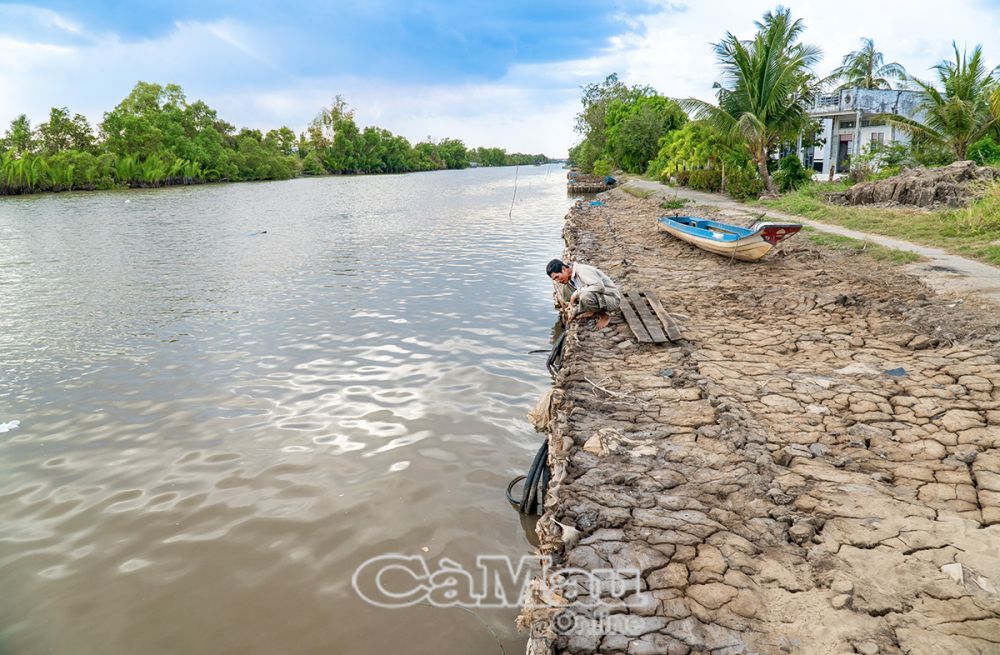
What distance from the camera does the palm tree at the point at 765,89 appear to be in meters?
21.7

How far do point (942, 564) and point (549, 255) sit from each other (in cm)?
1576

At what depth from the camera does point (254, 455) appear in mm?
5992

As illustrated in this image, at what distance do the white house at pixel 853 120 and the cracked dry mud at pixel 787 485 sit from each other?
1242 inches

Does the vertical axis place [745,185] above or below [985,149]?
below

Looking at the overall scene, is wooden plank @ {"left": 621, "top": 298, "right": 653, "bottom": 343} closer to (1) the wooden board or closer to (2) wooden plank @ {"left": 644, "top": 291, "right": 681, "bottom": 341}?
(1) the wooden board

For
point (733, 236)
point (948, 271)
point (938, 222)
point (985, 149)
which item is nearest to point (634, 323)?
point (948, 271)

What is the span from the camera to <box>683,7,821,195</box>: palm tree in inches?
853

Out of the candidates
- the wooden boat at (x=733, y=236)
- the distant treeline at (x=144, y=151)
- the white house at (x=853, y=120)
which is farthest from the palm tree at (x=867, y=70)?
the distant treeline at (x=144, y=151)

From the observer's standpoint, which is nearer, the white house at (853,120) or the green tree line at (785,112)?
the green tree line at (785,112)

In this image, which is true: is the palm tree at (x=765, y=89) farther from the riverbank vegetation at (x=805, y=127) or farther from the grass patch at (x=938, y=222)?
the grass patch at (x=938, y=222)

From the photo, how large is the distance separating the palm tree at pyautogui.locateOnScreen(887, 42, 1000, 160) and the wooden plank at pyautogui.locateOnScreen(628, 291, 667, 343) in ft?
58.7

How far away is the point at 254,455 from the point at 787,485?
4.97 meters

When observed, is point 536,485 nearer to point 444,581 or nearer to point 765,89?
point 444,581

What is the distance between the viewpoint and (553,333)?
33.6 ft
